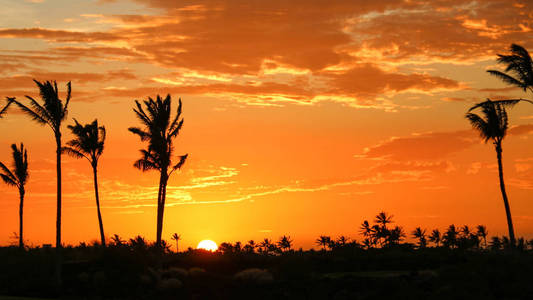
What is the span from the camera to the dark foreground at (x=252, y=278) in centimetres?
2480

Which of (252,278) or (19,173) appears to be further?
(19,173)

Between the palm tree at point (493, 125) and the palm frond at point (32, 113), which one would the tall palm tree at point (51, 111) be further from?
the palm tree at point (493, 125)

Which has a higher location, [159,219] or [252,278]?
[159,219]

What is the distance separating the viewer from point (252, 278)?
2741cm

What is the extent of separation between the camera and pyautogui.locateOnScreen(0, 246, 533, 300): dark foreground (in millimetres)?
24797

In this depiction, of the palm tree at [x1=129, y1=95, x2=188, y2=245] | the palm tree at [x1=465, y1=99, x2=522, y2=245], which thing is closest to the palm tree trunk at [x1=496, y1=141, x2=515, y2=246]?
the palm tree at [x1=465, y1=99, x2=522, y2=245]

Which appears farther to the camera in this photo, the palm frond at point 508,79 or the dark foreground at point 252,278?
the palm frond at point 508,79

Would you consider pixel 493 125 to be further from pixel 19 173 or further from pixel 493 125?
pixel 19 173

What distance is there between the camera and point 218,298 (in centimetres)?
2500

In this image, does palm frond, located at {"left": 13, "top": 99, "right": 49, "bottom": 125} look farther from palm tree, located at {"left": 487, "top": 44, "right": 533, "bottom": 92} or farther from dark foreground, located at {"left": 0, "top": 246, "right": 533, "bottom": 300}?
palm tree, located at {"left": 487, "top": 44, "right": 533, "bottom": 92}

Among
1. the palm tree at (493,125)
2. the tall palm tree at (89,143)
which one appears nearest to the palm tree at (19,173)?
the tall palm tree at (89,143)

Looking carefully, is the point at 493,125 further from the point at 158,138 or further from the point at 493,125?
the point at 158,138

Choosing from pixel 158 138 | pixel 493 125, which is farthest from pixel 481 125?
pixel 158 138

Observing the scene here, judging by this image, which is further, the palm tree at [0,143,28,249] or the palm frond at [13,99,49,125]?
the palm tree at [0,143,28,249]
